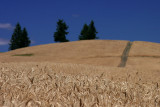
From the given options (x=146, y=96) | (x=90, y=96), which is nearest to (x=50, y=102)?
(x=90, y=96)

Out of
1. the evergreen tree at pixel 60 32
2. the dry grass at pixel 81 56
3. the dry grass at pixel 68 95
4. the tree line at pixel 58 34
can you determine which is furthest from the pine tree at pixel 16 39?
the dry grass at pixel 68 95

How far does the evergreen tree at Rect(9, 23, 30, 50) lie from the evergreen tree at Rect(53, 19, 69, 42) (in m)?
6.38

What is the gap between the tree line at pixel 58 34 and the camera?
30.6 meters

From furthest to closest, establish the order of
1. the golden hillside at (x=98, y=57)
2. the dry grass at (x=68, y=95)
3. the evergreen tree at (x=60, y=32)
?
the evergreen tree at (x=60, y=32), the golden hillside at (x=98, y=57), the dry grass at (x=68, y=95)

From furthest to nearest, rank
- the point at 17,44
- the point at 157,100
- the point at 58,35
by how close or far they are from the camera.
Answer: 1. the point at 17,44
2. the point at 58,35
3. the point at 157,100

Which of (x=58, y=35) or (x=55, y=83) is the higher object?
(x=58, y=35)

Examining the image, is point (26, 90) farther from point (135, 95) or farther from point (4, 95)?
point (135, 95)

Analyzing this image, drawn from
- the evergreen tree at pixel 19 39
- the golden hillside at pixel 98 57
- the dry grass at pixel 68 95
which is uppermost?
the evergreen tree at pixel 19 39

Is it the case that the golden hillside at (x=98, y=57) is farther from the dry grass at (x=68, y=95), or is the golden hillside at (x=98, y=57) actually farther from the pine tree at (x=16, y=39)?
the pine tree at (x=16, y=39)

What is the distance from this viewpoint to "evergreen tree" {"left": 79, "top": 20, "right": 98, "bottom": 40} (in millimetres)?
31000

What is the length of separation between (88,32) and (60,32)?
15.9 ft

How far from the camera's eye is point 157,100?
76.4 inches

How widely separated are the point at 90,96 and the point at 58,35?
29.2 m

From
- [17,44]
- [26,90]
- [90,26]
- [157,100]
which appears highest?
[90,26]
